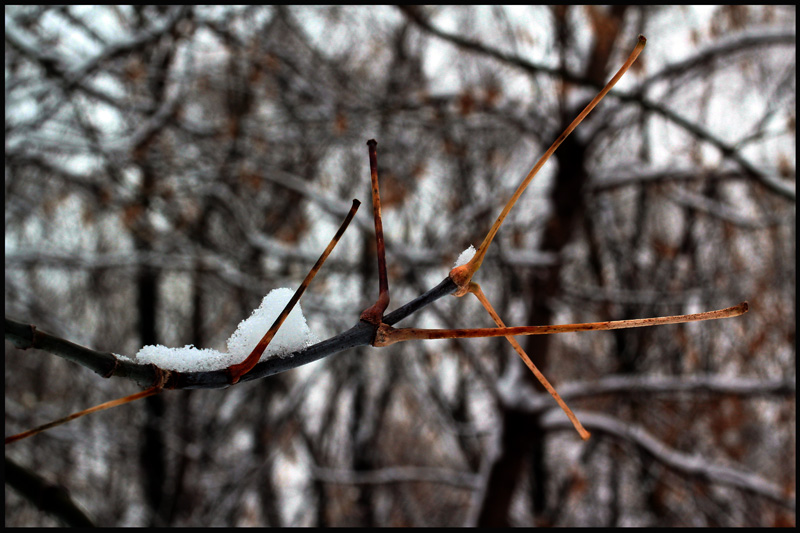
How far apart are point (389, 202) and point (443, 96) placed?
2.45 feet

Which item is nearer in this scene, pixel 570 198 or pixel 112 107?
pixel 112 107

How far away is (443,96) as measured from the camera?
331 cm

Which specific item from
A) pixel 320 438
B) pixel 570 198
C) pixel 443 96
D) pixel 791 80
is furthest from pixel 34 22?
pixel 320 438

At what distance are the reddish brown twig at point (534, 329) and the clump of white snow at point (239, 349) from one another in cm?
7

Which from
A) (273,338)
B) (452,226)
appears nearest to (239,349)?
(273,338)

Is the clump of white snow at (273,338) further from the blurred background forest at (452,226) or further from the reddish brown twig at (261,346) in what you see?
the blurred background forest at (452,226)

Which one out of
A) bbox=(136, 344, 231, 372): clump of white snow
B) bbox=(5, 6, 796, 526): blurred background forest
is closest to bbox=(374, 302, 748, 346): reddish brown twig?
bbox=(136, 344, 231, 372): clump of white snow

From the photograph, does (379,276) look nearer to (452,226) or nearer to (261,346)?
(261,346)

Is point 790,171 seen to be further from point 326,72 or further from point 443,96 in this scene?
point 326,72

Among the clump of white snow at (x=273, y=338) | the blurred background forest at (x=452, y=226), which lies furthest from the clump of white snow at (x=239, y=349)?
the blurred background forest at (x=452, y=226)

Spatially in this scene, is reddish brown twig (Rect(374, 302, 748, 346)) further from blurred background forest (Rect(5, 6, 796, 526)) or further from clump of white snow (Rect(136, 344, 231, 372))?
blurred background forest (Rect(5, 6, 796, 526))

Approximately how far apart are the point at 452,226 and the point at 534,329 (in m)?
2.97

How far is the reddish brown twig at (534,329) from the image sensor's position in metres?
0.37

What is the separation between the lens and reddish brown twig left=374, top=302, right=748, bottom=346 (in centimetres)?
37
